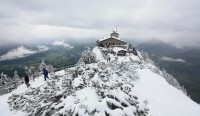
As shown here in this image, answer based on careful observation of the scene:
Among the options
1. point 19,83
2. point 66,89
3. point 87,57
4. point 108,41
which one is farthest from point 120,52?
point 66,89

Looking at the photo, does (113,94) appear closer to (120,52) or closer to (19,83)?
(19,83)

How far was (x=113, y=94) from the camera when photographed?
12734mm

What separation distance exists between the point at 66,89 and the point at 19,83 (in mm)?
19163

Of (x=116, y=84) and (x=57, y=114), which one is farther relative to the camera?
(x=116, y=84)

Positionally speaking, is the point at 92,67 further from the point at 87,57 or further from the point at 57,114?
the point at 87,57

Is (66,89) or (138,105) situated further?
(66,89)

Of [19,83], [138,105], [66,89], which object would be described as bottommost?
[19,83]

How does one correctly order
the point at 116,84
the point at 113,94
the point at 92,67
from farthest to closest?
the point at 92,67 < the point at 116,84 < the point at 113,94

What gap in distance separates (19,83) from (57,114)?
21357mm

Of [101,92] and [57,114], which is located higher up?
[101,92]

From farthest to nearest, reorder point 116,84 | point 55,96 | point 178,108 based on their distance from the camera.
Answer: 1. point 178,108
2. point 116,84
3. point 55,96

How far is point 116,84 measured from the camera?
15.1m

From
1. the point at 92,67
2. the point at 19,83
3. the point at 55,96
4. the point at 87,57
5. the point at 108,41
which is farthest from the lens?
the point at 108,41

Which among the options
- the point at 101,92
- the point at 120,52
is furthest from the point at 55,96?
the point at 120,52
